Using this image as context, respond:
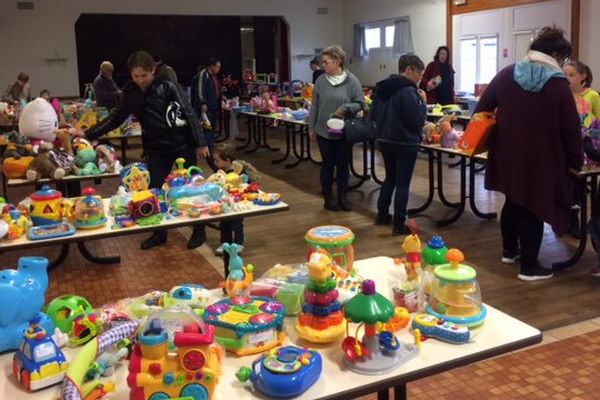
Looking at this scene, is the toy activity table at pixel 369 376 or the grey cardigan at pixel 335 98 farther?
the grey cardigan at pixel 335 98

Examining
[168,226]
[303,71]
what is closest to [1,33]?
[303,71]

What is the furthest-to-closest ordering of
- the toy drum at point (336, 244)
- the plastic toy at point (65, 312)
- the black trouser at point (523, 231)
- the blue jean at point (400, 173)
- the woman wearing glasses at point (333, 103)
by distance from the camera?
the woman wearing glasses at point (333, 103), the blue jean at point (400, 173), the black trouser at point (523, 231), the toy drum at point (336, 244), the plastic toy at point (65, 312)

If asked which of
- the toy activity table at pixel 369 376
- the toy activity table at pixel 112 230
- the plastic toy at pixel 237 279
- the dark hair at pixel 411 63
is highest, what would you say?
the dark hair at pixel 411 63

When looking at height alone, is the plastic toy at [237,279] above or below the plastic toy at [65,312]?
above

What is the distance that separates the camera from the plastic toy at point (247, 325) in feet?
5.16

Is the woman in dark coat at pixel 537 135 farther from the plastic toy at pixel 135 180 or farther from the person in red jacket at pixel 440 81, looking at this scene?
the person in red jacket at pixel 440 81

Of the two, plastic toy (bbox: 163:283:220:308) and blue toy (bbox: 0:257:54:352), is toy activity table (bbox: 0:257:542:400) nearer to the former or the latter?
blue toy (bbox: 0:257:54:352)

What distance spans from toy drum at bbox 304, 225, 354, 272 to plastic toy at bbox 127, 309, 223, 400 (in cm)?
66

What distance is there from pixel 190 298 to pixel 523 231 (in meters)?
2.42

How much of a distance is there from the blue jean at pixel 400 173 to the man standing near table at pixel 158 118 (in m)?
1.41

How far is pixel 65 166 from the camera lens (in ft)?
13.8

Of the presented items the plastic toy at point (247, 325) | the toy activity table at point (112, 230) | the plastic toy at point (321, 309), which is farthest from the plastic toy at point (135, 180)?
the plastic toy at point (321, 309)

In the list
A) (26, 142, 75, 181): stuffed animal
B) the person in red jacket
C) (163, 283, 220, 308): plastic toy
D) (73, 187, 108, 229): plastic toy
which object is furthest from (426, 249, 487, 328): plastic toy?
the person in red jacket

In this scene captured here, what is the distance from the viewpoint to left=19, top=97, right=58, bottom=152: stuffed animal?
4.66 m
